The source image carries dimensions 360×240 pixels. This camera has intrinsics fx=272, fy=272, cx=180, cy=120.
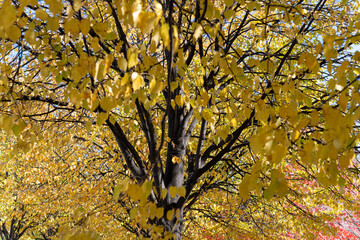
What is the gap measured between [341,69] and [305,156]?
62cm

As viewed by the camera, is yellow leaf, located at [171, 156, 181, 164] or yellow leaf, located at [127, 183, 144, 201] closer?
yellow leaf, located at [127, 183, 144, 201]

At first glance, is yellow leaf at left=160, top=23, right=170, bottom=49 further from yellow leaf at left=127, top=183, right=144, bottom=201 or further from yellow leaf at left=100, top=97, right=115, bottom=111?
yellow leaf at left=127, top=183, right=144, bottom=201

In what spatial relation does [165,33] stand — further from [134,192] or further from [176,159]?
[176,159]

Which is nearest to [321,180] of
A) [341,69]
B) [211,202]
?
[341,69]

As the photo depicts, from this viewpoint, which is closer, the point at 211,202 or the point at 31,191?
the point at 31,191

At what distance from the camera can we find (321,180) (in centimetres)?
151

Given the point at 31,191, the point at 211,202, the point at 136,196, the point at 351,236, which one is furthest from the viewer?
the point at 351,236

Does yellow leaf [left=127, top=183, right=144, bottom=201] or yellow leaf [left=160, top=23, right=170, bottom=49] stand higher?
yellow leaf [left=160, top=23, right=170, bottom=49]

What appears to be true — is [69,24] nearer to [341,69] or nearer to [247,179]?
[247,179]

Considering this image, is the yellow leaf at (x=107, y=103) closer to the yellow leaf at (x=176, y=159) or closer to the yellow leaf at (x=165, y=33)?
the yellow leaf at (x=165, y=33)

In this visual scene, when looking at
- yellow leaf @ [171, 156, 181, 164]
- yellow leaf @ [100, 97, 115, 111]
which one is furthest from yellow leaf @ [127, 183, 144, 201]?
yellow leaf @ [171, 156, 181, 164]

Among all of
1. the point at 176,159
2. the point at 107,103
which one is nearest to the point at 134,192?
the point at 107,103

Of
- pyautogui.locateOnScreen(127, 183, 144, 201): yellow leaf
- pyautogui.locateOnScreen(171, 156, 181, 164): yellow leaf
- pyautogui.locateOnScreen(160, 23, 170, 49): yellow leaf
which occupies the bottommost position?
pyautogui.locateOnScreen(127, 183, 144, 201): yellow leaf

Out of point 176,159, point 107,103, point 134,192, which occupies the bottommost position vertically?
point 134,192
